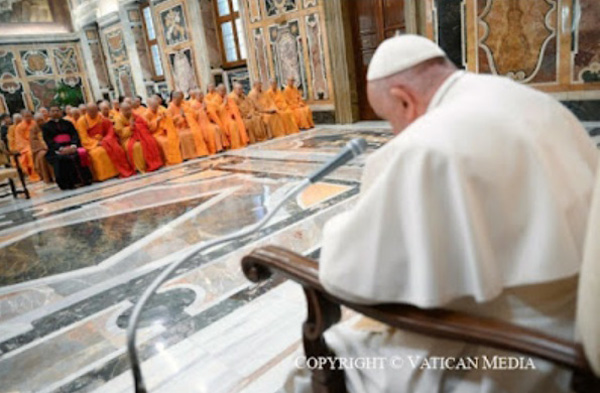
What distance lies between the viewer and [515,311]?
0.97m

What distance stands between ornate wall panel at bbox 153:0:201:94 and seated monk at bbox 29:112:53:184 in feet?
20.6

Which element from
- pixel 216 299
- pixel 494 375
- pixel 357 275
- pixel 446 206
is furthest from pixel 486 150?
pixel 216 299

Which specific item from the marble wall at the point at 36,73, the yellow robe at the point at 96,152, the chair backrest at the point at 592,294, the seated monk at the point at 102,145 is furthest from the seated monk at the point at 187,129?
the marble wall at the point at 36,73

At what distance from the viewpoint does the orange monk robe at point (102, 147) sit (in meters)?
7.34

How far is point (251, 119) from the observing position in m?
9.41

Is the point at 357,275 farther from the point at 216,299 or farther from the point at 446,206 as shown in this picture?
the point at 216,299

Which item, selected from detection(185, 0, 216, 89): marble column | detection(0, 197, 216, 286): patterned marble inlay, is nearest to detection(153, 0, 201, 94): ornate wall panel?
detection(185, 0, 216, 89): marble column

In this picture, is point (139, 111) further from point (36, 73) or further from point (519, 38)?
point (36, 73)

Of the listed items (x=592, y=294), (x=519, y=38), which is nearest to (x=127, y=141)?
(x=519, y=38)

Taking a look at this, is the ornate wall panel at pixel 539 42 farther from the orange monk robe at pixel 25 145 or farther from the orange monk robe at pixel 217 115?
the orange monk robe at pixel 25 145

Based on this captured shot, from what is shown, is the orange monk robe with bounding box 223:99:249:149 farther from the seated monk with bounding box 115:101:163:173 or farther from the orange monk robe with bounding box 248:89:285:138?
the seated monk with bounding box 115:101:163:173

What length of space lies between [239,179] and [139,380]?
16.5 feet

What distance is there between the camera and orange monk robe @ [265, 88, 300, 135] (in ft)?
32.3

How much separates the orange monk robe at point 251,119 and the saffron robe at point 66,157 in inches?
127
